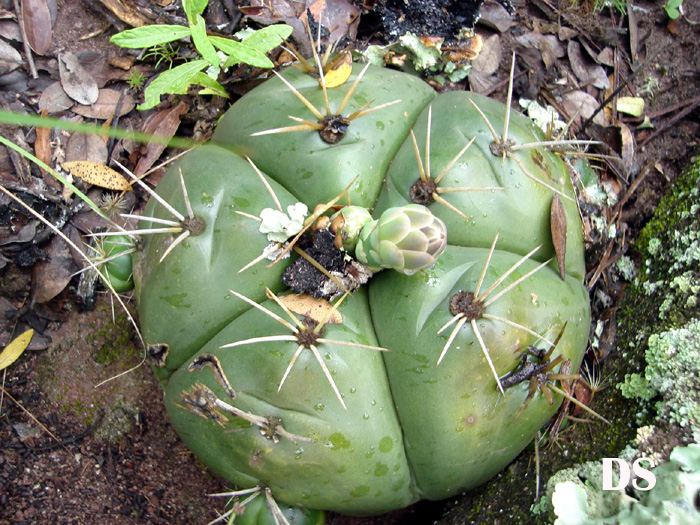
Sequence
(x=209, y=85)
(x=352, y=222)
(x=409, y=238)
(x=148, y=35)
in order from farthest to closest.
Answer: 1. (x=209, y=85)
2. (x=148, y=35)
3. (x=352, y=222)
4. (x=409, y=238)

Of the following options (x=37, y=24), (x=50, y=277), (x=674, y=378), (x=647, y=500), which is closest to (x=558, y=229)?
(x=674, y=378)

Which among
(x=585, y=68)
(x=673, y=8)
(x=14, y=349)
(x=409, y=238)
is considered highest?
(x=673, y=8)

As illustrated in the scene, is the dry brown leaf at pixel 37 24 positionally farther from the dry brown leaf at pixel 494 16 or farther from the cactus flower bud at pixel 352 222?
the dry brown leaf at pixel 494 16

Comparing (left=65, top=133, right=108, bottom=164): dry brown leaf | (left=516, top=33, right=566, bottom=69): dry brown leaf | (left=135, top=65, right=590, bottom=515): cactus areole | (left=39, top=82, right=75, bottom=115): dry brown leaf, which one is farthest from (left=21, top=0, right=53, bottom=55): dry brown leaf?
(left=516, top=33, right=566, bottom=69): dry brown leaf

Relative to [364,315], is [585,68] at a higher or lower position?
higher

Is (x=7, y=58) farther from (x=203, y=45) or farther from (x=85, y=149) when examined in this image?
(x=203, y=45)

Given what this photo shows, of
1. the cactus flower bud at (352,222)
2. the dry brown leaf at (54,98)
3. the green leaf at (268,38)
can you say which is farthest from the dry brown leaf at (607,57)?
the dry brown leaf at (54,98)

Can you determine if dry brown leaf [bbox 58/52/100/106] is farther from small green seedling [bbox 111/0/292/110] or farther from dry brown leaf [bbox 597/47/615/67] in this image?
dry brown leaf [bbox 597/47/615/67]
